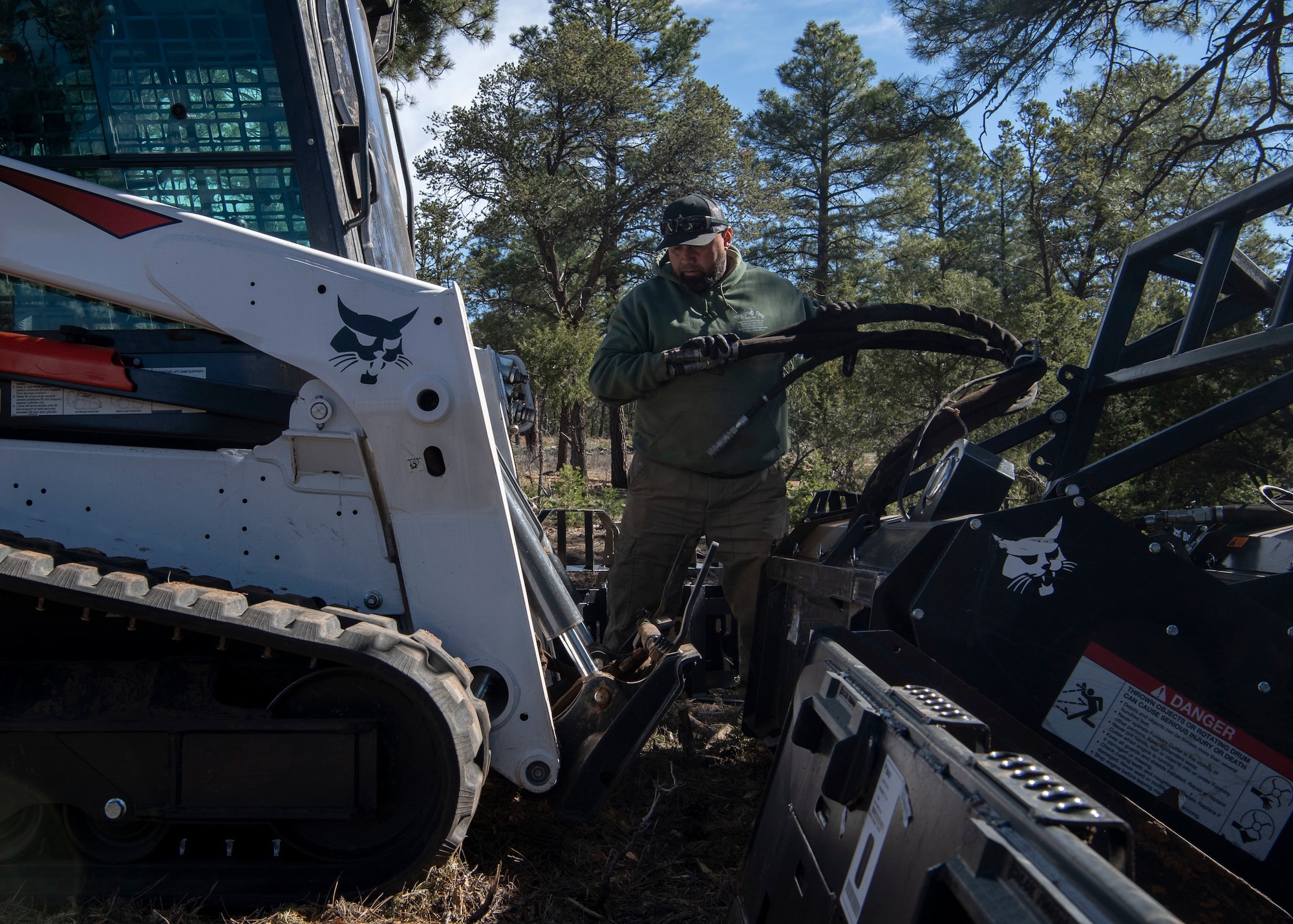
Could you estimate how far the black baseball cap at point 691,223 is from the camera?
398 centimetres

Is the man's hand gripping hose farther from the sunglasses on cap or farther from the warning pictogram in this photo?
the warning pictogram

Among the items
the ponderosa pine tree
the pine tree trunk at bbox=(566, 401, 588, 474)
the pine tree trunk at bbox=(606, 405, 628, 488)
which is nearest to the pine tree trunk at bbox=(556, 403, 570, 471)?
the pine tree trunk at bbox=(566, 401, 588, 474)

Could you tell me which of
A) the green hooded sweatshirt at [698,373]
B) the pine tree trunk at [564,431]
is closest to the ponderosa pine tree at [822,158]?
the pine tree trunk at [564,431]

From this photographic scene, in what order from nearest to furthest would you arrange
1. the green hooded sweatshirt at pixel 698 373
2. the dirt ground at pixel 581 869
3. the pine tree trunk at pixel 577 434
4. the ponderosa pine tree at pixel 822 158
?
1. the dirt ground at pixel 581 869
2. the green hooded sweatshirt at pixel 698 373
3. the pine tree trunk at pixel 577 434
4. the ponderosa pine tree at pixel 822 158

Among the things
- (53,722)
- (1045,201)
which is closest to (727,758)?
(53,722)

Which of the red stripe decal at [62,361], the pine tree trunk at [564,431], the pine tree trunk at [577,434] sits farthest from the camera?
the pine tree trunk at [577,434]

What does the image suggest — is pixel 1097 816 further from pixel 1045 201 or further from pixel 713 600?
pixel 1045 201

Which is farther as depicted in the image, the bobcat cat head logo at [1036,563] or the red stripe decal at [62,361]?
the red stripe decal at [62,361]

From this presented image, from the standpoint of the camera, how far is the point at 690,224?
3.98 meters

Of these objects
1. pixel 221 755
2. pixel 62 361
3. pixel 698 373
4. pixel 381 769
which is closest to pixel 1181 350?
pixel 698 373

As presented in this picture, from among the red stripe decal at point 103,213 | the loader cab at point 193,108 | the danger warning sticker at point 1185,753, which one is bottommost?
the danger warning sticker at point 1185,753

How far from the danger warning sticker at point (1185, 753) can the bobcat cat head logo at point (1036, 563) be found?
194 mm

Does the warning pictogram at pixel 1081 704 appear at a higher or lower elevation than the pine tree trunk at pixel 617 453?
lower

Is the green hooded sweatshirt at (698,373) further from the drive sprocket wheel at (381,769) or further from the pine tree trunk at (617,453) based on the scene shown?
the pine tree trunk at (617,453)
